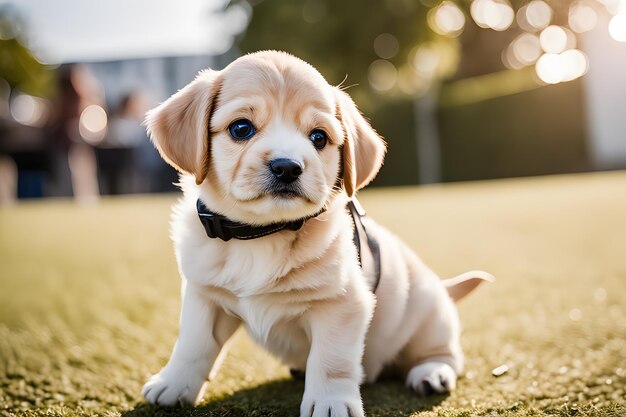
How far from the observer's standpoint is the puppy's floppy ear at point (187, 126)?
7.67 feet

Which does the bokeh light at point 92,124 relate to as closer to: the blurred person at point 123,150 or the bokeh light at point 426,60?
the blurred person at point 123,150

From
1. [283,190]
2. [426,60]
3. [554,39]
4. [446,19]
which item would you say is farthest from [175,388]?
[554,39]

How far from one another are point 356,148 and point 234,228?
600mm

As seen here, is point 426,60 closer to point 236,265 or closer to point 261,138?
point 261,138

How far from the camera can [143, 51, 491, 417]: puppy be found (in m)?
2.18

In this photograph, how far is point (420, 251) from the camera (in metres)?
5.77

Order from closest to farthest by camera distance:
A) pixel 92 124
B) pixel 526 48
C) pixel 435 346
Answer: pixel 435 346
pixel 92 124
pixel 526 48

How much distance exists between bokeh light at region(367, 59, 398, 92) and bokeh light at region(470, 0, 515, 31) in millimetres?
3215

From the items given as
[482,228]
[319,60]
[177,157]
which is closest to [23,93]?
[319,60]

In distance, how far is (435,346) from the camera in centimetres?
275

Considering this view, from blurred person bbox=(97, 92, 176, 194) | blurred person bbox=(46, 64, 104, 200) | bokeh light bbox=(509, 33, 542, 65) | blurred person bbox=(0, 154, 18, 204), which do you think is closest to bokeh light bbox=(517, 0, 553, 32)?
bokeh light bbox=(509, 33, 542, 65)

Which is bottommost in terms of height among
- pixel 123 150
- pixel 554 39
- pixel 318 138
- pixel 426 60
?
pixel 123 150

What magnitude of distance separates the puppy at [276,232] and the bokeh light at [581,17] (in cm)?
2353

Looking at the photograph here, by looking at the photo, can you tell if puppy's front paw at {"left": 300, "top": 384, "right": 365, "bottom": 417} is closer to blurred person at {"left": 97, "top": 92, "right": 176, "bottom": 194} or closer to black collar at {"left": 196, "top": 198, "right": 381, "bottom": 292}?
black collar at {"left": 196, "top": 198, "right": 381, "bottom": 292}
